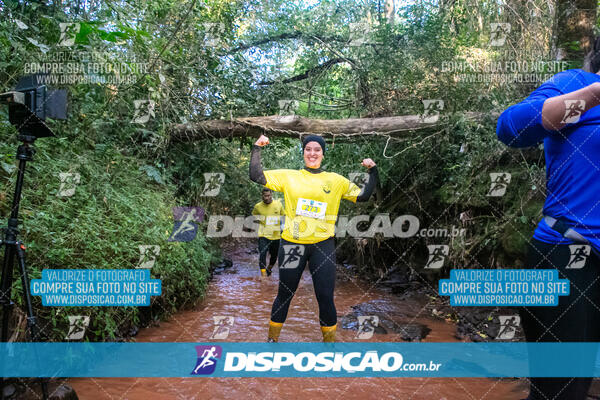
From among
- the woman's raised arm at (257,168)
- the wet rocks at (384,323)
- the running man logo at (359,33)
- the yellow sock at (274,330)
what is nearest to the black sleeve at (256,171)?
the woman's raised arm at (257,168)

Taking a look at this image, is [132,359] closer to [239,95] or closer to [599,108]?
[599,108]

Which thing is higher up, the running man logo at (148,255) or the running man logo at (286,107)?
the running man logo at (286,107)

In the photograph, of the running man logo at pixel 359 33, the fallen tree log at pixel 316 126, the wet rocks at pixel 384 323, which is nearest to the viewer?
the wet rocks at pixel 384 323

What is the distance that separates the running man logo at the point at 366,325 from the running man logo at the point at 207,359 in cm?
157

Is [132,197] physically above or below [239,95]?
below

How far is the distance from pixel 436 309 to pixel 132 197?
445 centimetres

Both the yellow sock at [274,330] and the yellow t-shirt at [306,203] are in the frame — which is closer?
the yellow t-shirt at [306,203]

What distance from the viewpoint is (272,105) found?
25.6 ft

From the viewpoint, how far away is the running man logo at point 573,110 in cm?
114

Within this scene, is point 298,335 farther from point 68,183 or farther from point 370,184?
point 68,183

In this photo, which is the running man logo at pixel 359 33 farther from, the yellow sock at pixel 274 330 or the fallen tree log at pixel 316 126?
the yellow sock at pixel 274 330

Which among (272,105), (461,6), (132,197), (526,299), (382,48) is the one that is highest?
(461,6)

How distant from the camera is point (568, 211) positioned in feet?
4.01

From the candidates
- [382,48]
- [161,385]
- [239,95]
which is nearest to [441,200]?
[382,48]
